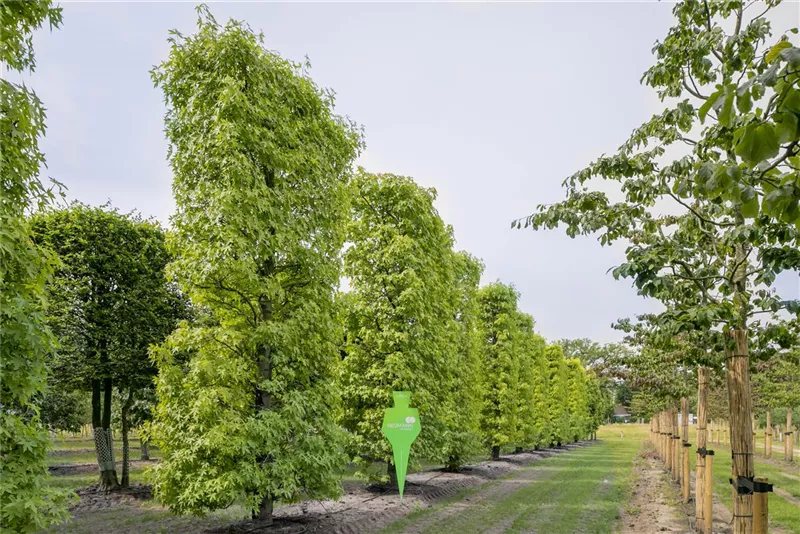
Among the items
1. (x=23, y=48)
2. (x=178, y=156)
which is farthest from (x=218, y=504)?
(x=23, y=48)

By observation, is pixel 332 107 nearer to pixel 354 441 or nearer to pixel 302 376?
pixel 302 376

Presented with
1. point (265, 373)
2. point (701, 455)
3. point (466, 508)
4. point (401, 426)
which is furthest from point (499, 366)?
point (265, 373)

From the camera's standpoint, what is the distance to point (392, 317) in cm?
1781

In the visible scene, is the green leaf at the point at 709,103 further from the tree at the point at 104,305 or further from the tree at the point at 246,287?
the tree at the point at 104,305

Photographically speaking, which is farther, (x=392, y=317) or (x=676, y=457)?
(x=676, y=457)

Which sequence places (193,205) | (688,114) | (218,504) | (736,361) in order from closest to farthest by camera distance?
(688,114) → (736,361) → (218,504) → (193,205)

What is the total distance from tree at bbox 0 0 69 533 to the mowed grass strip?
8.60 m

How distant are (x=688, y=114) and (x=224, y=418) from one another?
8.68 metres

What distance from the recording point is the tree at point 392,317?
17000mm

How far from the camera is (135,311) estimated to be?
58.6 feet

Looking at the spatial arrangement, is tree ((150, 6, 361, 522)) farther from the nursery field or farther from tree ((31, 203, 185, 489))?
tree ((31, 203, 185, 489))

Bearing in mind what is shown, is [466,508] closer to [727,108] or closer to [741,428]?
[741,428]

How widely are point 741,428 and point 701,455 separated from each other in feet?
19.4

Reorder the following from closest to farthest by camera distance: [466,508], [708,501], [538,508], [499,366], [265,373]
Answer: [708,501] → [265,373] → [466,508] → [538,508] → [499,366]
